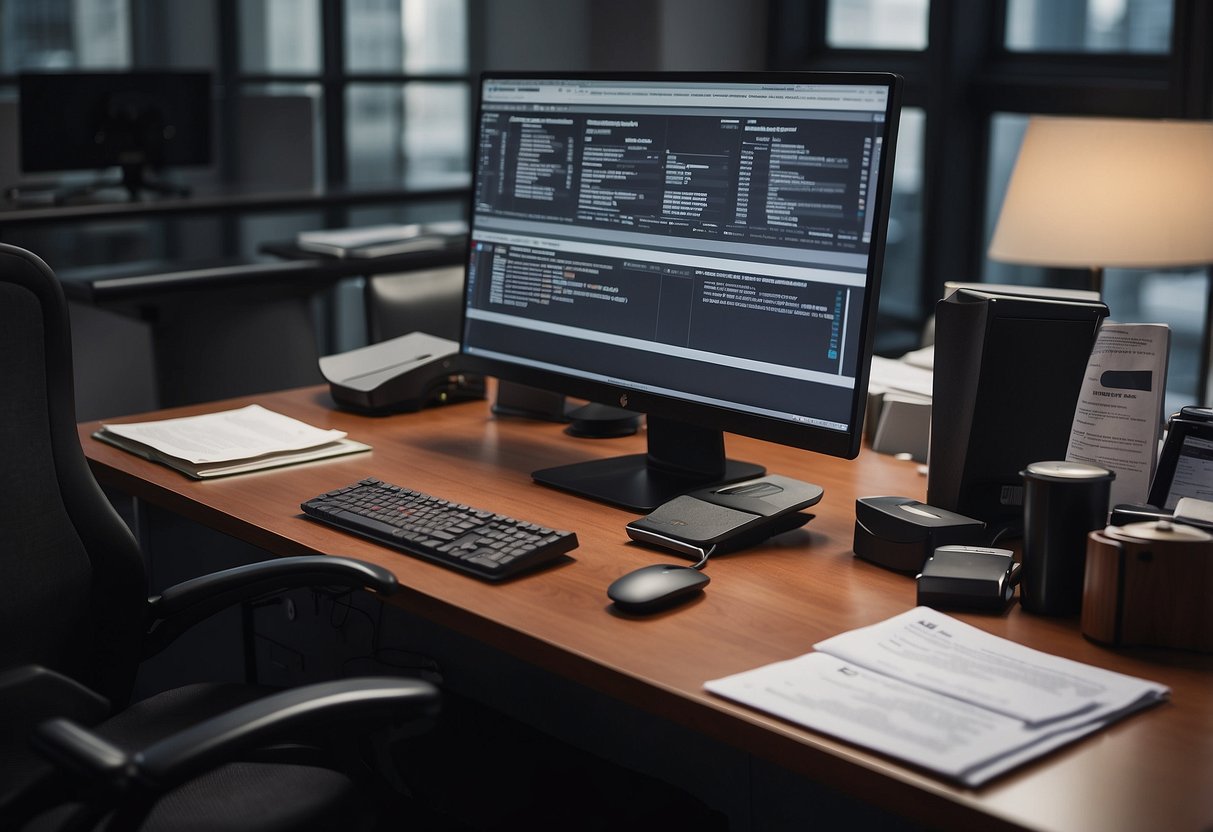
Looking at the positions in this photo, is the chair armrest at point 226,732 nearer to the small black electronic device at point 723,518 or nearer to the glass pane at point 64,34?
the small black electronic device at point 723,518

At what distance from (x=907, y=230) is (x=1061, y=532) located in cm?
315

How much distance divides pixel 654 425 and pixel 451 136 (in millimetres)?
4512

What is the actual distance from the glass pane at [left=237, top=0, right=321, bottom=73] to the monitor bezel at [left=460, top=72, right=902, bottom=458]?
14.7 ft

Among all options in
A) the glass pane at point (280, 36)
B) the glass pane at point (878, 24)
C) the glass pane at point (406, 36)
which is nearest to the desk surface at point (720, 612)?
the glass pane at point (878, 24)

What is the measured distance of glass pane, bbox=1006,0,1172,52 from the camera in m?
3.47

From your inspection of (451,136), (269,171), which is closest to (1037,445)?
(269,171)

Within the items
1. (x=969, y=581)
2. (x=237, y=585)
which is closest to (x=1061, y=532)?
(x=969, y=581)

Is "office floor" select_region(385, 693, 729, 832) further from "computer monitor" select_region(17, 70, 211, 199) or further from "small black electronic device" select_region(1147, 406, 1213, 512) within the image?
"computer monitor" select_region(17, 70, 211, 199)

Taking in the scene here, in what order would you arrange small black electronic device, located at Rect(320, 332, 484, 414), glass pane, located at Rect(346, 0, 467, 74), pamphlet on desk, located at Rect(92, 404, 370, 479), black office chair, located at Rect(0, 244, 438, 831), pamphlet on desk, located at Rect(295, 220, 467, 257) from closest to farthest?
black office chair, located at Rect(0, 244, 438, 831)
pamphlet on desk, located at Rect(92, 404, 370, 479)
small black electronic device, located at Rect(320, 332, 484, 414)
pamphlet on desk, located at Rect(295, 220, 467, 257)
glass pane, located at Rect(346, 0, 467, 74)

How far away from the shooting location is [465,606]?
1.31 m

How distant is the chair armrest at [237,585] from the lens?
1387mm

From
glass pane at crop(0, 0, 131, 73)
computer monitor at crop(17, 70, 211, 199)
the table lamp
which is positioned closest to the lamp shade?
the table lamp

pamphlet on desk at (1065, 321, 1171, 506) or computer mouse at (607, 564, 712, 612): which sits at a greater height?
pamphlet on desk at (1065, 321, 1171, 506)

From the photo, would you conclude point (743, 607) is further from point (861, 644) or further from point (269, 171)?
point (269, 171)
